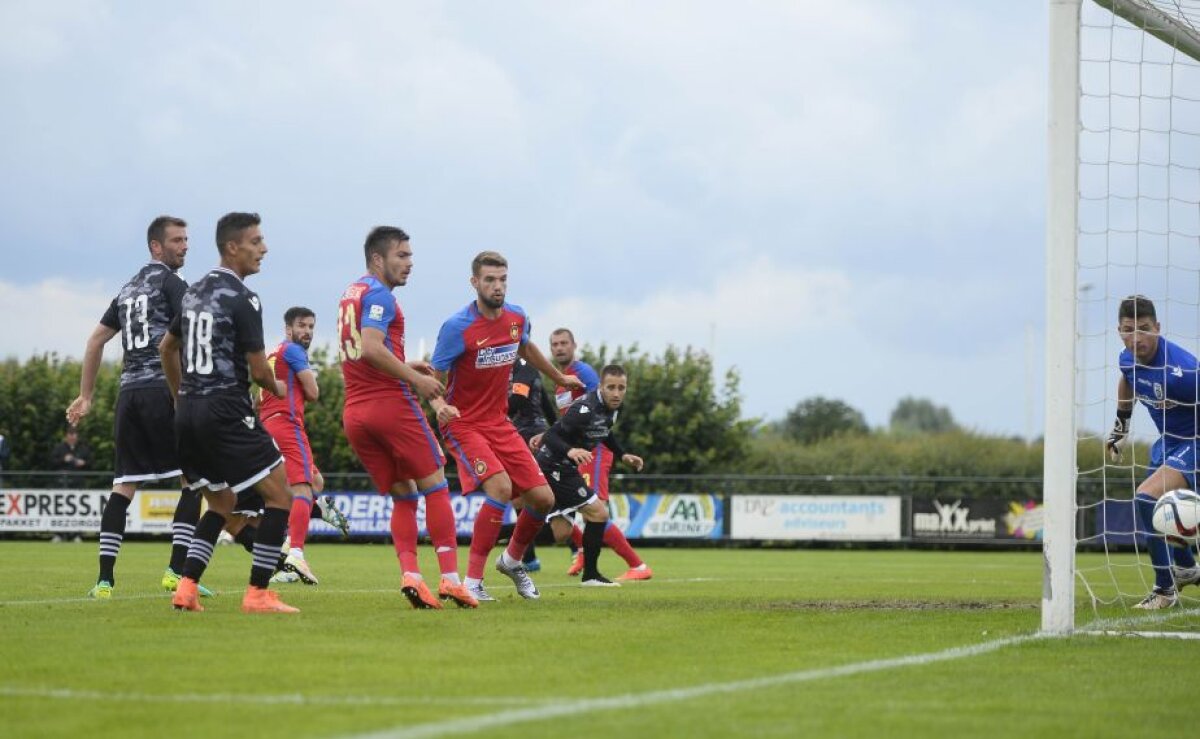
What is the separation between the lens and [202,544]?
9734 millimetres

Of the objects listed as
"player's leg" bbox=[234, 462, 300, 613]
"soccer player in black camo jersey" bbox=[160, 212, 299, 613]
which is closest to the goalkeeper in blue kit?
"player's leg" bbox=[234, 462, 300, 613]

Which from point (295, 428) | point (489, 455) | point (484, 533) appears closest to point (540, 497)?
point (484, 533)

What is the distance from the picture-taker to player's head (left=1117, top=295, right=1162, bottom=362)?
450 inches

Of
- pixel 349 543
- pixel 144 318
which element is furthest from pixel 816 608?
pixel 349 543

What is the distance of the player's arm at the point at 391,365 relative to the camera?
9438 mm

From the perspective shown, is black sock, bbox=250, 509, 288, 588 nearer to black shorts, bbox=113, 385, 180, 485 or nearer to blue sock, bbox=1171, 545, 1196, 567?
black shorts, bbox=113, 385, 180, 485

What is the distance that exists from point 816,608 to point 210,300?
4.56 m

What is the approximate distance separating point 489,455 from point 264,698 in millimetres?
5214

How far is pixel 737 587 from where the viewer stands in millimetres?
13828

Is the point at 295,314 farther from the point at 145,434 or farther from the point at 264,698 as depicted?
the point at 264,698

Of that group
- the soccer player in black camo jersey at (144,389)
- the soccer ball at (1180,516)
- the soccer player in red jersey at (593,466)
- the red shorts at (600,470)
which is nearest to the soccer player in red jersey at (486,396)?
the soccer player in black camo jersey at (144,389)

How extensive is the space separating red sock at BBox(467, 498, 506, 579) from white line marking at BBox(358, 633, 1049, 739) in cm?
430

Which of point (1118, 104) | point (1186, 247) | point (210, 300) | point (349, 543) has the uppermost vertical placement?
point (1118, 104)

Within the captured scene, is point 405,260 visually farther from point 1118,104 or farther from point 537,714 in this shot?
point 537,714
